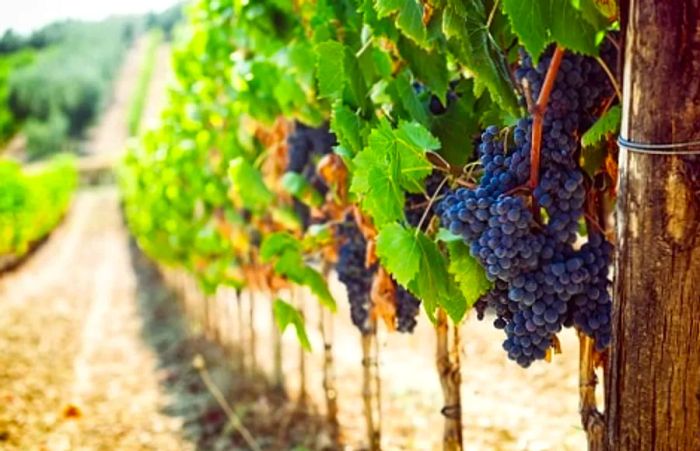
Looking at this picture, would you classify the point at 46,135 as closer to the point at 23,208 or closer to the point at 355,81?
the point at 23,208

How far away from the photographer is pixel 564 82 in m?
1.83

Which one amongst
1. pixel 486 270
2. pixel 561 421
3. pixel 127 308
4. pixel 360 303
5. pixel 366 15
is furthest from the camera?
pixel 127 308

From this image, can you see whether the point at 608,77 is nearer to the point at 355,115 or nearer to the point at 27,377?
the point at 355,115

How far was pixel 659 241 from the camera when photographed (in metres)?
1.48

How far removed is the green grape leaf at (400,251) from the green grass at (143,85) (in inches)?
1391

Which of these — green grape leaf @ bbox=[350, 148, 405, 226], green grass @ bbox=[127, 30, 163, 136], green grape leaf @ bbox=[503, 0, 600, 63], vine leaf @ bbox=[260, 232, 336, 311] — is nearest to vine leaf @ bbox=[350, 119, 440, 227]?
green grape leaf @ bbox=[350, 148, 405, 226]

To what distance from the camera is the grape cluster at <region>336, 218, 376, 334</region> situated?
2.98m

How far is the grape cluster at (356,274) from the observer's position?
2984mm

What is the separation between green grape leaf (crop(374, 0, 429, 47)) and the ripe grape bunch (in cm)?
29

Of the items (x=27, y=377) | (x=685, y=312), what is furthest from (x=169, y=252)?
(x=685, y=312)

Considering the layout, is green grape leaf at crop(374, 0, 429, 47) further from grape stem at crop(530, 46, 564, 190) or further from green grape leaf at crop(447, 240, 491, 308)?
green grape leaf at crop(447, 240, 491, 308)

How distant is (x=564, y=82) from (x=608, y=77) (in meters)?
0.13

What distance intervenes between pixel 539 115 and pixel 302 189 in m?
1.84

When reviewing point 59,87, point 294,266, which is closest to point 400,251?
point 294,266
